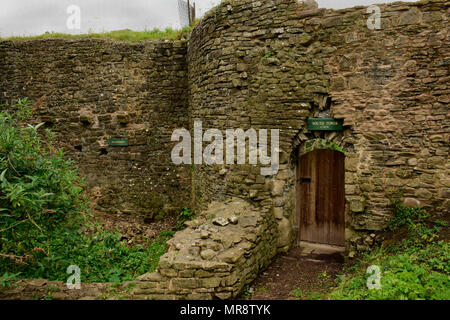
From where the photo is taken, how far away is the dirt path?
16.8 feet

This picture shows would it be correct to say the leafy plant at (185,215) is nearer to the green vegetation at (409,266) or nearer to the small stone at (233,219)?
the small stone at (233,219)

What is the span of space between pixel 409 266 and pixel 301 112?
10.4 feet

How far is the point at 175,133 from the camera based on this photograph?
376 inches

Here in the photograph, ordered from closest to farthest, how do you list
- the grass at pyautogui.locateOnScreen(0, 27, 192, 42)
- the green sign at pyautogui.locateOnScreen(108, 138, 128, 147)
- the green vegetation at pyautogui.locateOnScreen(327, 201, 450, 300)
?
the green vegetation at pyautogui.locateOnScreen(327, 201, 450, 300)
the green sign at pyautogui.locateOnScreen(108, 138, 128, 147)
the grass at pyautogui.locateOnScreen(0, 27, 192, 42)

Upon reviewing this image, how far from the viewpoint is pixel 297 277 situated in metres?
5.71

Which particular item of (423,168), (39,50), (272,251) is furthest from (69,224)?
(39,50)

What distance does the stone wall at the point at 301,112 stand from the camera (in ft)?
17.3

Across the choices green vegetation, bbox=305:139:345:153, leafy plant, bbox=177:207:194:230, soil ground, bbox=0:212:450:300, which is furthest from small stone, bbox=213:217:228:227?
leafy plant, bbox=177:207:194:230

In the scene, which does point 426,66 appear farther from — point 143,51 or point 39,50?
point 39,50

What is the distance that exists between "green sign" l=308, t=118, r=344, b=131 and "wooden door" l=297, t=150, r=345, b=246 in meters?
1.20

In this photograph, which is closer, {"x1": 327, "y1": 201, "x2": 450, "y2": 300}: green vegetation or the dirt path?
{"x1": 327, "y1": 201, "x2": 450, "y2": 300}: green vegetation

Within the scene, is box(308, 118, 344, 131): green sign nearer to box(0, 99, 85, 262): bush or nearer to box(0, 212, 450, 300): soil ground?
box(0, 212, 450, 300): soil ground

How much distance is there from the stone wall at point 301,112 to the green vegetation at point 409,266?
0.40 m

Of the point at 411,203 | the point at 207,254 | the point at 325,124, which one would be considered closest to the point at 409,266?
the point at 411,203
